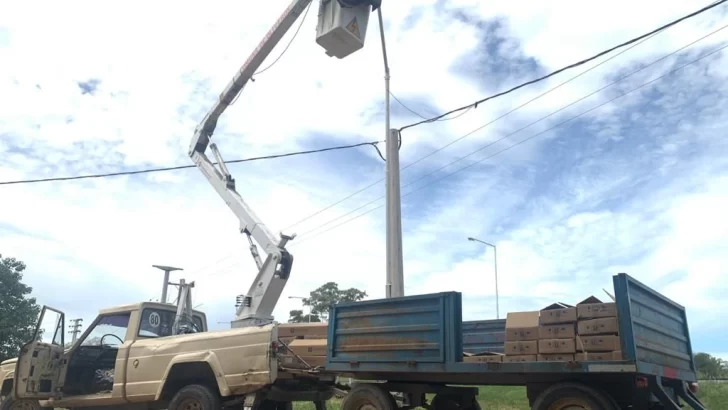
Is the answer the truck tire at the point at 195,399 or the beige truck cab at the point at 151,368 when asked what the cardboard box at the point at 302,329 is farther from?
the truck tire at the point at 195,399

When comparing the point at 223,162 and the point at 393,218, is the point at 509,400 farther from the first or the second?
the point at 223,162

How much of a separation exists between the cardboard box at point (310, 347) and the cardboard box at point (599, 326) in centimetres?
369

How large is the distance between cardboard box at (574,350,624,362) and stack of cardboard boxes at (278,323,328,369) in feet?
12.0

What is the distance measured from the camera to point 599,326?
5676 millimetres

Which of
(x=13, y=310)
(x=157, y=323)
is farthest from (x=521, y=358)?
(x=13, y=310)

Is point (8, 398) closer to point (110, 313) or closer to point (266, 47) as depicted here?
point (110, 313)

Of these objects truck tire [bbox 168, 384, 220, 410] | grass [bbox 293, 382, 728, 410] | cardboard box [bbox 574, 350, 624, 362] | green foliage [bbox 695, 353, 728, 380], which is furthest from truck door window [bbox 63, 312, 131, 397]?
green foliage [bbox 695, 353, 728, 380]

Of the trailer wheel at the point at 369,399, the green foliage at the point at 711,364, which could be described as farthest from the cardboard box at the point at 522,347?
the green foliage at the point at 711,364

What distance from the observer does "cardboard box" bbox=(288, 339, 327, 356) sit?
820 centimetres

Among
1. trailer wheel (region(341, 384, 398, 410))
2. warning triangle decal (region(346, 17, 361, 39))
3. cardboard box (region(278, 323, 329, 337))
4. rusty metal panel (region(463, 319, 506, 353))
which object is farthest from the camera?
warning triangle decal (region(346, 17, 361, 39))

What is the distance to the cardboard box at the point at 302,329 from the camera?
8789mm

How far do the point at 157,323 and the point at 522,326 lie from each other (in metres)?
6.12

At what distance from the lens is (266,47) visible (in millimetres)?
13375

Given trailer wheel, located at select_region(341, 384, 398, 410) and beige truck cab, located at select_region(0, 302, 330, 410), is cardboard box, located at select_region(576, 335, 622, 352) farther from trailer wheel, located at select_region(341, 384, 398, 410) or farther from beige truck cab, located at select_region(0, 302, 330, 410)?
beige truck cab, located at select_region(0, 302, 330, 410)
